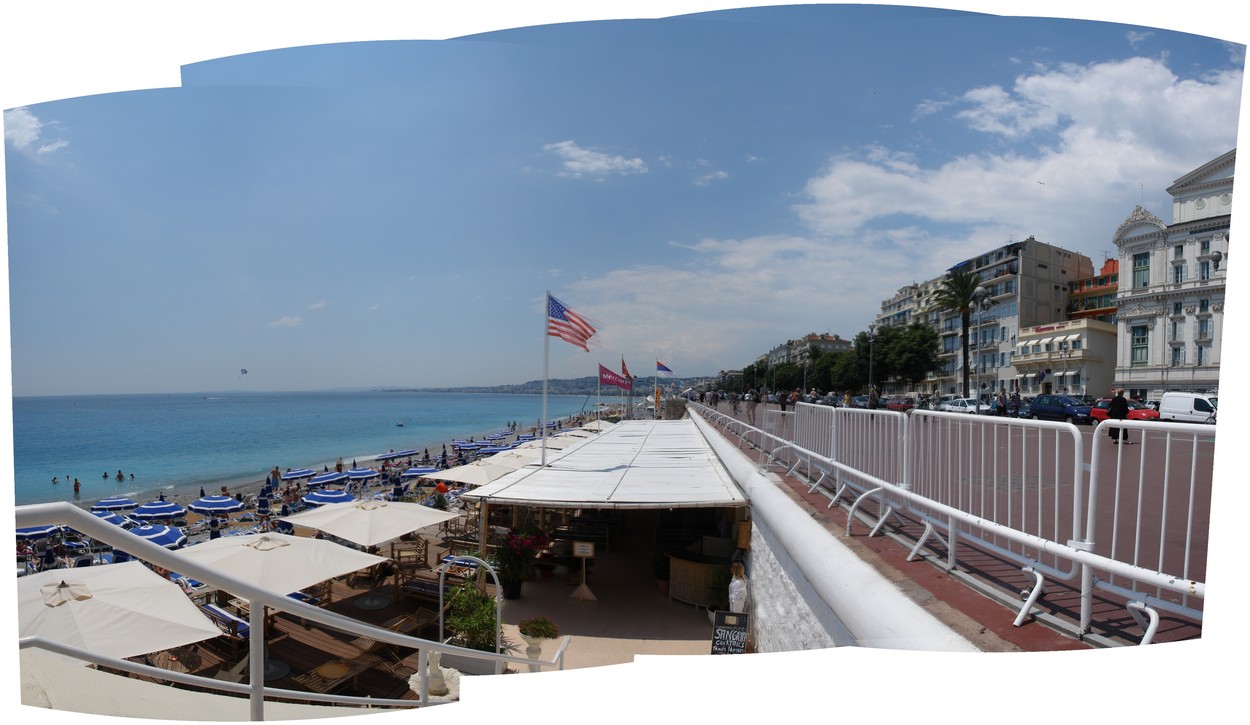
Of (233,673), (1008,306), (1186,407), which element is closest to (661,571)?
(233,673)

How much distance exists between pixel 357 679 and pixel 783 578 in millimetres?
5903

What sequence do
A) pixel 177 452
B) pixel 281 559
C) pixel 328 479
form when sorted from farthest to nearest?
pixel 177 452
pixel 328 479
pixel 281 559

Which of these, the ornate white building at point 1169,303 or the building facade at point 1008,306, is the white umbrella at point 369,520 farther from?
the building facade at point 1008,306

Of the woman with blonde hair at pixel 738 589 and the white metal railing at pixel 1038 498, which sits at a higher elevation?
the white metal railing at pixel 1038 498

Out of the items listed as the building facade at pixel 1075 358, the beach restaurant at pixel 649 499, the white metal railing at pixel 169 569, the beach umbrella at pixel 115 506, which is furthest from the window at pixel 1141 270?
the beach umbrella at pixel 115 506

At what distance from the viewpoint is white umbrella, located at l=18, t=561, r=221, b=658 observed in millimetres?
5375

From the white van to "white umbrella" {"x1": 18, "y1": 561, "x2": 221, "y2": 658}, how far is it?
2452 cm

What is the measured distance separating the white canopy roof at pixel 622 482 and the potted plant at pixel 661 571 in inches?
61.1

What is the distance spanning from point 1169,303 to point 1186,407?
83.2 ft

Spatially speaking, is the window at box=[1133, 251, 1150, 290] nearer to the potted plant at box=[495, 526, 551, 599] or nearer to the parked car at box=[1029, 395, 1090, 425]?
the parked car at box=[1029, 395, 1090, 425]

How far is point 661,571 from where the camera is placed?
10.1 meters

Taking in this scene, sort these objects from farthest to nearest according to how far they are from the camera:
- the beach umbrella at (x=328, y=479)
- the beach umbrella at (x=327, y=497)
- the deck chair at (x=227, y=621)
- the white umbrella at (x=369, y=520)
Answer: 1. the beach umbrella at (x=328, y=479)
2. the beach umbrella at (x=327, y=497)
3. the white umbrella at (x=369, y=520)
4. the deck chair at (x=227, y=621)

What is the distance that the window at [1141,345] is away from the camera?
3822 centimetres

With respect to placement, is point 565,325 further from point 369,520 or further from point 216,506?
point 216,506
